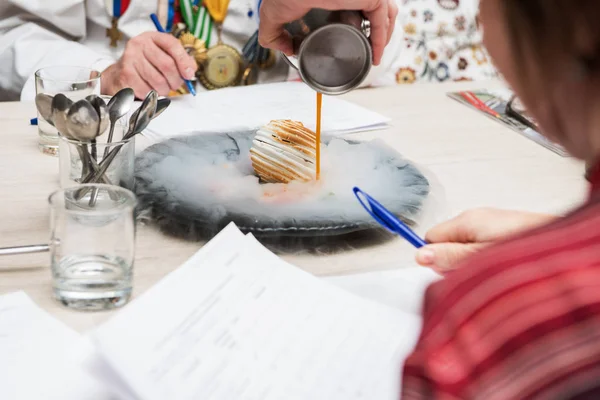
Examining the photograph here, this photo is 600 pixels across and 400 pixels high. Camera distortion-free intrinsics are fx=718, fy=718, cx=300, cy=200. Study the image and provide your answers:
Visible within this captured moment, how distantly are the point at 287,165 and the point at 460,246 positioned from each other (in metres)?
0.34

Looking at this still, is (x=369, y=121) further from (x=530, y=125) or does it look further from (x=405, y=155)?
(x=530, y=125)

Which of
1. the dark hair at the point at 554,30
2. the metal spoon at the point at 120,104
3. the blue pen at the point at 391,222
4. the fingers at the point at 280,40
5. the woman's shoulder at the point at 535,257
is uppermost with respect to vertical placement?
the dark hair at the point at 554,30

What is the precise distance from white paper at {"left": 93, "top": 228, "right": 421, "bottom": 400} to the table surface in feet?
0.25

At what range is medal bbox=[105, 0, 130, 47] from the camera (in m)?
1.79

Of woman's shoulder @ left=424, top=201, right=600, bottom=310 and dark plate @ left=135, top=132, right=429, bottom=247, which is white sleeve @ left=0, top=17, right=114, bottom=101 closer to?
dark plate @ left=135, top=132, right=429, bottom=247

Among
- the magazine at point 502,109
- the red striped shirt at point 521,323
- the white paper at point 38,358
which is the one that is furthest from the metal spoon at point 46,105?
the magazine at point 502,109

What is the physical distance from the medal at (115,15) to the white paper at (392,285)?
3.97ft

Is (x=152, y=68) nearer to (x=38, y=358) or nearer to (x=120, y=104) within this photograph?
(x=120, y=104)

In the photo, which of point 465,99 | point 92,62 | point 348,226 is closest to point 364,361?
point 348,226

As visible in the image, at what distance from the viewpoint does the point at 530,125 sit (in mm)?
1390

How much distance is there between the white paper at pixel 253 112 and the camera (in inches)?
51.3

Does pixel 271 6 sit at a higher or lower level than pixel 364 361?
higher

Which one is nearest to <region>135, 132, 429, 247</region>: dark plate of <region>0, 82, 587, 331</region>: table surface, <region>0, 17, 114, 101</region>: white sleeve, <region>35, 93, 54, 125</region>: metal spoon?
<region>0, 82, 587, 331</region>: table surface

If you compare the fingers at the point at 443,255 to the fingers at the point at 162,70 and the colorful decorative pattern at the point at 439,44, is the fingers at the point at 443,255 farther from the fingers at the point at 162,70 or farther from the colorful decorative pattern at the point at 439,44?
the colorful decorative pattern at the point at 439,44
